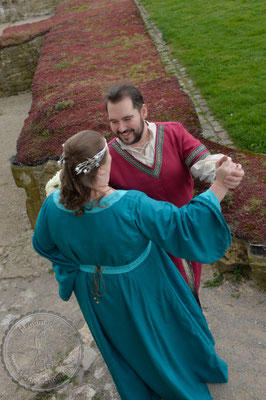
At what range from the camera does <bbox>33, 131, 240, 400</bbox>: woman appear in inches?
84.1

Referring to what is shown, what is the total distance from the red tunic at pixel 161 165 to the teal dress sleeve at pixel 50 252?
2.28ft

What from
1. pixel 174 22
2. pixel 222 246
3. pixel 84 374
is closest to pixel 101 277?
pixel 222 246

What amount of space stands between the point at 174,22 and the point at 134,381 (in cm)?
1300

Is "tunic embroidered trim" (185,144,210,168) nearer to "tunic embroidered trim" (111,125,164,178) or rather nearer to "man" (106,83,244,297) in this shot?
"man" (106,83,244,297)

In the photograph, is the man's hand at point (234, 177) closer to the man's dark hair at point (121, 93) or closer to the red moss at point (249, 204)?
the man's dark hair at point (121, 93)

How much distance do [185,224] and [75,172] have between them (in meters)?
0.68

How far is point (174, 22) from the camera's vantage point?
1332 cm

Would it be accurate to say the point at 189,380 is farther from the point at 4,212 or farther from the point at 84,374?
the point at 4,212

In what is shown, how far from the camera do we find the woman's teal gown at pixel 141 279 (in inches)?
85.3

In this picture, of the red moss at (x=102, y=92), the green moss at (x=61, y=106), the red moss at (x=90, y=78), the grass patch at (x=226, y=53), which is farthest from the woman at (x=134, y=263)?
the green moss at (x=61, y=106)

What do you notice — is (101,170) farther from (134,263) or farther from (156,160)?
(156,160)

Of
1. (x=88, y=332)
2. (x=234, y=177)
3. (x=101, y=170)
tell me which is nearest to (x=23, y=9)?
(x=88, y=332)

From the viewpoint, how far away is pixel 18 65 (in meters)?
17.2

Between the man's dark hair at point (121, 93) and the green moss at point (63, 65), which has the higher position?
the man's dark hair at point (121, 93)
